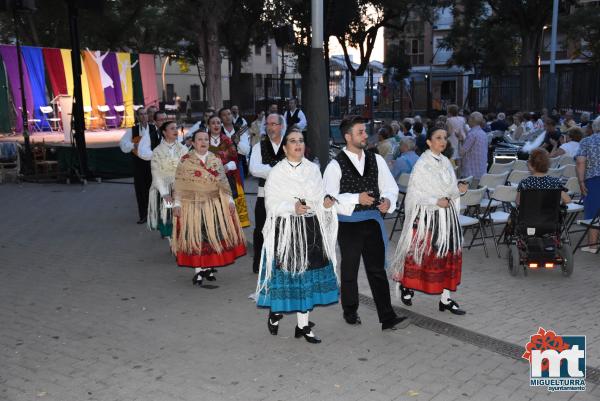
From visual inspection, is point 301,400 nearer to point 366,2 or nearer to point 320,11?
point 320,11

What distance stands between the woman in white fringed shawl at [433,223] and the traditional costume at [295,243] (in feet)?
3.03

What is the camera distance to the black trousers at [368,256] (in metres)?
5.31

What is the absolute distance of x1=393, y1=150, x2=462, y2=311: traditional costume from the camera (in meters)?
5.64

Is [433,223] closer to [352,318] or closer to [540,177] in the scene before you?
[352,318]

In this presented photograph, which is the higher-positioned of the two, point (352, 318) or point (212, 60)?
point (212, 60)

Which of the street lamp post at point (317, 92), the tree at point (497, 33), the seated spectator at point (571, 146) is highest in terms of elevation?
the tree at point (497, 33)

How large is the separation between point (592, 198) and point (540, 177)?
59.5 inches

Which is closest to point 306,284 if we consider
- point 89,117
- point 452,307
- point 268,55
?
point 452,307

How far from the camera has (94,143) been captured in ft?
87.5

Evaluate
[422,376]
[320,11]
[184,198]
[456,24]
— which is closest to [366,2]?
[456,24]

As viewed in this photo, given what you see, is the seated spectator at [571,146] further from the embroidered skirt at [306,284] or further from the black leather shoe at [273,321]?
the black leather shoe at [273,321]

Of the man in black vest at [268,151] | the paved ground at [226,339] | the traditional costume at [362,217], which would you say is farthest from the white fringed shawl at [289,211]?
the man in black vest at [268,151]

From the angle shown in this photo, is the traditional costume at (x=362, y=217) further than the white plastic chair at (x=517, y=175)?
No

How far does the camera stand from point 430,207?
5691 mm
